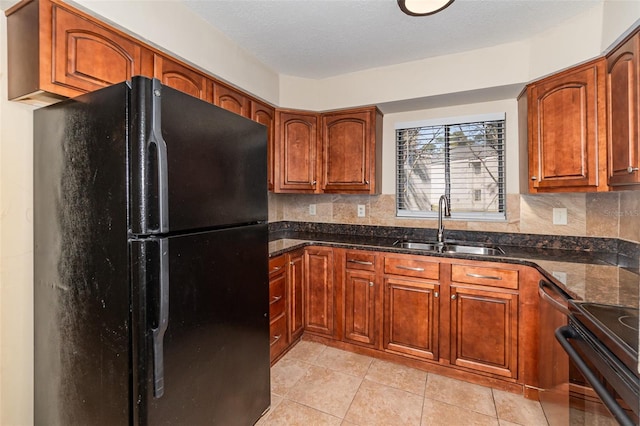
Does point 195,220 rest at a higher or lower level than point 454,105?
lower

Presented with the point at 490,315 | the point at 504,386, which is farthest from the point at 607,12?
the point at 504,386

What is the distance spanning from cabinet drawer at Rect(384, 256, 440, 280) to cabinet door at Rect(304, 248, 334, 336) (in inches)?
19.8

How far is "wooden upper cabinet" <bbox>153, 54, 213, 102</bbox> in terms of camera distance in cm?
Result: 170

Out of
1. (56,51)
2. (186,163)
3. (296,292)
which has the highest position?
(56,51)

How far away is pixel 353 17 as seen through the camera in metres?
1.88

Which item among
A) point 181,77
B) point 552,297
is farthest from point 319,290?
point 181,77

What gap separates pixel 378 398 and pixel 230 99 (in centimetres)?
234

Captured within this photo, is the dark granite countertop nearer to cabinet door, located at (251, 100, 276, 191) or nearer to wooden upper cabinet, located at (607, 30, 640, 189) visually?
wooden upper cabinet, located at (607, 30, 640, 189)

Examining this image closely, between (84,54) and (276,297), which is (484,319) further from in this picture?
(84,54)

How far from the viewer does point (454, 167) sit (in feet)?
8.73

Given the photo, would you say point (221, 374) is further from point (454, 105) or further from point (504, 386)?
point (454, 105)

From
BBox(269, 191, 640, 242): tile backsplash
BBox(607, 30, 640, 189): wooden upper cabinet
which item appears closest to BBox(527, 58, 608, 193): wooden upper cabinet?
BBox(607, 30, 640, 189): wooden upper cabinet

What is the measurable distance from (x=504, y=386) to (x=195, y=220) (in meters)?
2.23

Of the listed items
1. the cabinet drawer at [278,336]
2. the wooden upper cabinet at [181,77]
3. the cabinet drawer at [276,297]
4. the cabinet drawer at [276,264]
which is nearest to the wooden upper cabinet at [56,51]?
the wooden upper cabinet at [181,77]
